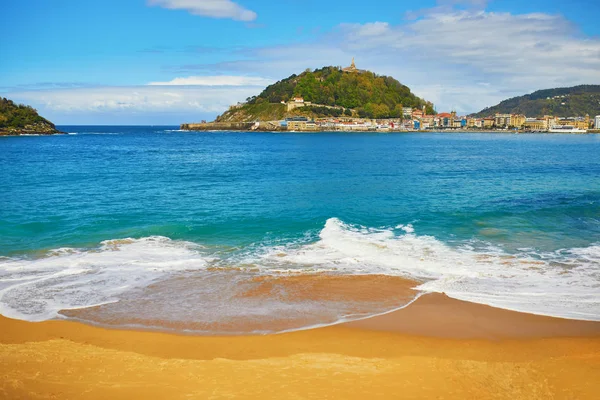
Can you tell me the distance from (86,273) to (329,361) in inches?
321

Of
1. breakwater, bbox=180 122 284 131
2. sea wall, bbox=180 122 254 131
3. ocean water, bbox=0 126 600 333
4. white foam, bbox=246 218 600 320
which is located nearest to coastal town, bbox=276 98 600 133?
breakwater, bbox=180 122 284 131

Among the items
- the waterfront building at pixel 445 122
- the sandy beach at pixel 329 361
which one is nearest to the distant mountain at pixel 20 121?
the sandy beach at pixel 329 361

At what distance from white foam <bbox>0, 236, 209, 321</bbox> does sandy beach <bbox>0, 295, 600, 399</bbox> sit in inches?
43.5

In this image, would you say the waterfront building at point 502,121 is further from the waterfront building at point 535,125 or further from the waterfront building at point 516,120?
the waterfront building at point 535,125

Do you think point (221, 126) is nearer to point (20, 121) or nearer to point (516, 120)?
point (20, 121)

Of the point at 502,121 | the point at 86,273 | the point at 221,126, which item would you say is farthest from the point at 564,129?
the point at 86,273

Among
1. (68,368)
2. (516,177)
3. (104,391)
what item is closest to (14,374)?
(68,368)

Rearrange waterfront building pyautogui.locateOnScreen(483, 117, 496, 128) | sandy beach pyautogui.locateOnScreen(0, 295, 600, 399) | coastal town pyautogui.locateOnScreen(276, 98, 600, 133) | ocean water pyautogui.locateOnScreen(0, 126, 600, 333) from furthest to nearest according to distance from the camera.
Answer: waterfront building pyautogui.locateOnScreen(483, 117, 496, 128) < coastal town pyautogui.locateOnScreen(276, 98, 600, 133) < ocean water pyautogui.locateOnScreen(0, 126, 600, 333) < sandy beach pyautogui.locateOnScreen(0, 295, 600, 399)

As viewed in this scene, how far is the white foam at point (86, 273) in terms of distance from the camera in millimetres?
9914

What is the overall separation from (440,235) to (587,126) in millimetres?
203684

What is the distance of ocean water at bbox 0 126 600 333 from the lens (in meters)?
9.83

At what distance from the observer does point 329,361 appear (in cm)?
723

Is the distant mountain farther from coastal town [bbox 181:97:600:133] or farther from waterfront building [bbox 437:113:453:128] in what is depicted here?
waterfront building [bbox 437:113:453:128]

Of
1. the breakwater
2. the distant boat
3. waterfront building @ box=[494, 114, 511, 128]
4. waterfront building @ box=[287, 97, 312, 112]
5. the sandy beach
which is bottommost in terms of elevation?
the sandy beach
